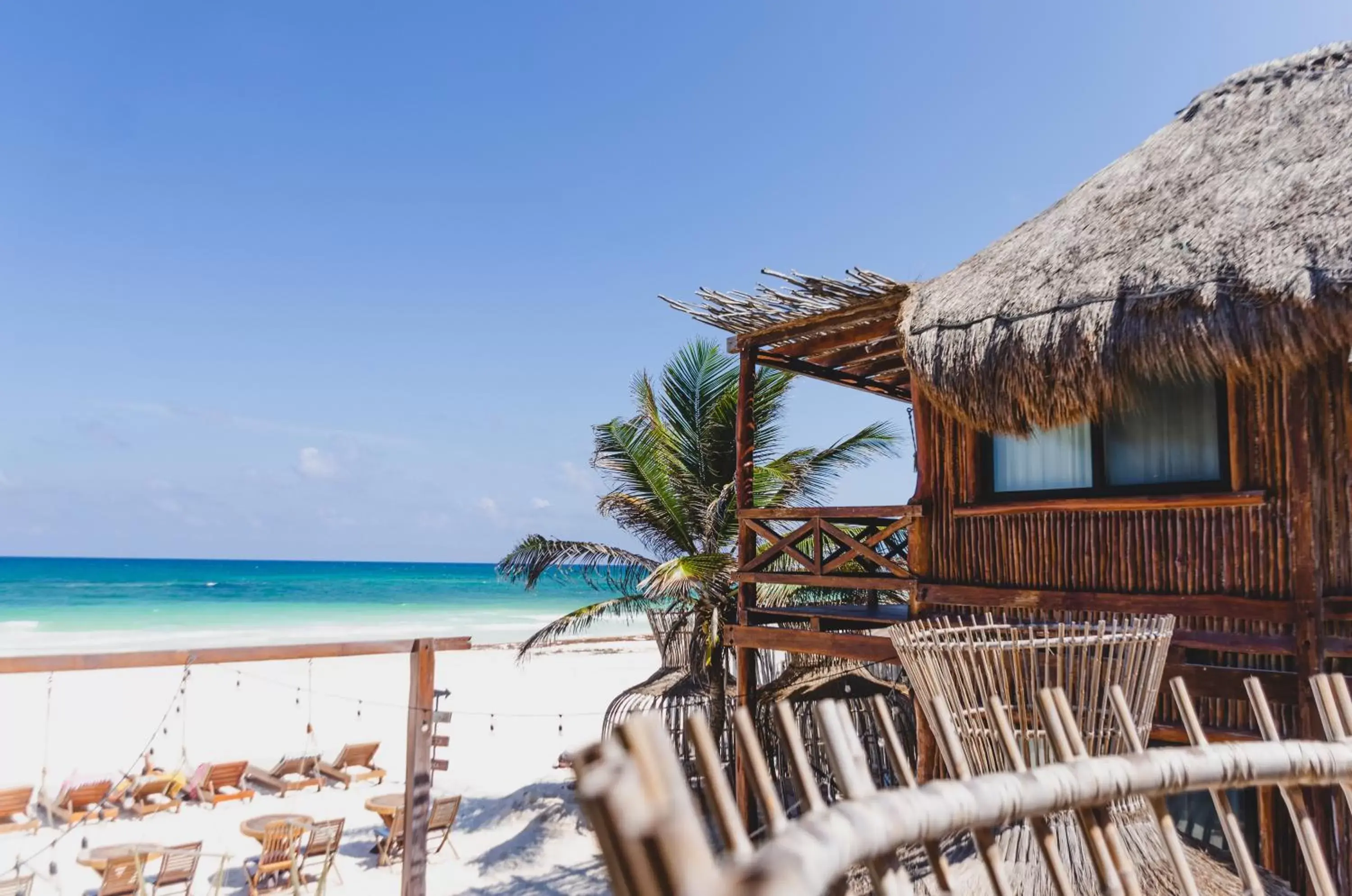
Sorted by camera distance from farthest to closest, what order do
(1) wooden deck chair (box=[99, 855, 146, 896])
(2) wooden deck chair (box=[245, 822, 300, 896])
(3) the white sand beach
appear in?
1. (3) the white sand beach
2. (2) wooden deck chair (box=[245, 822, 300, 896])
3. (1) wooden deck chair (box=[99, 855, 146, 896])

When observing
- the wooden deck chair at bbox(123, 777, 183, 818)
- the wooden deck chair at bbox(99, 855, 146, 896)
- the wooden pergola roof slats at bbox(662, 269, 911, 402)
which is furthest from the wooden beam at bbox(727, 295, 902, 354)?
the wooden deck chair at bbox(123, 777, 183, 818)

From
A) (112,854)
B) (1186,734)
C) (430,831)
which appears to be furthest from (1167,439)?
(112,854)

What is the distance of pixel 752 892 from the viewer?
657 mm

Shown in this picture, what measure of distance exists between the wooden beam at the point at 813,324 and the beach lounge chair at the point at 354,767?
966cm

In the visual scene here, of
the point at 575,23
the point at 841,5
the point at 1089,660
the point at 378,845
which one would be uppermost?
the point at 575,23

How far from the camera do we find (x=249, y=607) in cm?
4434

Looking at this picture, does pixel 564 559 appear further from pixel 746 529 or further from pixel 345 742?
pixel 345 742

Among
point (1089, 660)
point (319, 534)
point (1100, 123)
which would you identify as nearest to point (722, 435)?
point (1089, 660)

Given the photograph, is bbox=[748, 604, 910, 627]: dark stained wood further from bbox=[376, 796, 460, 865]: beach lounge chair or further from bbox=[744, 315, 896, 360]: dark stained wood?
bbox=[376, 796, 460, 865]: beach lounge chair

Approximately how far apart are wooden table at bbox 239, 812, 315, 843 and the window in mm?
8607

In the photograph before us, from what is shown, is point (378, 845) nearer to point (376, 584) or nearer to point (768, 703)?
point (768, 703)

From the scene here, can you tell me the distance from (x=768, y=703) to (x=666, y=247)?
19.5 m

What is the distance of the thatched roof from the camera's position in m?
4.87

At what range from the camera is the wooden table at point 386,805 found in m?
10.8
